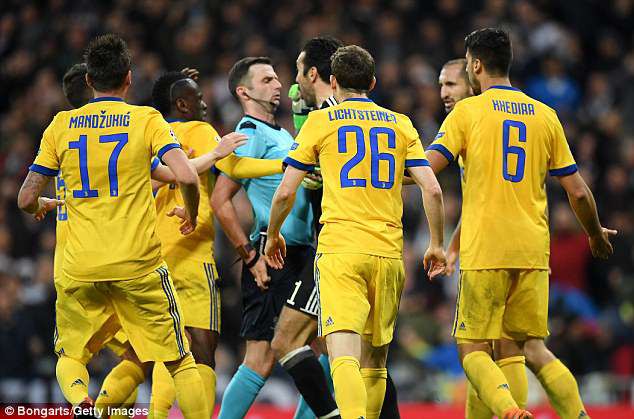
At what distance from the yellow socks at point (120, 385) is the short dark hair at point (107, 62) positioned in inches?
72.3

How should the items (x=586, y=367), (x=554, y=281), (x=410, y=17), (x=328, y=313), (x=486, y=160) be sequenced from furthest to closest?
(x=410, y=17) → (x=554, y=281) → (x=586, y=367) → (x=486, y=160) → (x=328, y=313)

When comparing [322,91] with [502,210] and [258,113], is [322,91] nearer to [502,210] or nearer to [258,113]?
[258,113]

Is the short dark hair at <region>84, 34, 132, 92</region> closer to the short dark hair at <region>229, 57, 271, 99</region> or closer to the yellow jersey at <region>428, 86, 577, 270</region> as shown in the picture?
the short dark hair at <region>229, 57, 271, 99</region>

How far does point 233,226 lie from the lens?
288 inches

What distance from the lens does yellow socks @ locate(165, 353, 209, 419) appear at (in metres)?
6.41

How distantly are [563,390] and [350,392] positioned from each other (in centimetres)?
151

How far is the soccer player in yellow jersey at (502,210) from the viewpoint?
664cm

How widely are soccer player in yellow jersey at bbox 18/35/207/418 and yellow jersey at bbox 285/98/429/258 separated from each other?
0.75 m

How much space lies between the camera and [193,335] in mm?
7359

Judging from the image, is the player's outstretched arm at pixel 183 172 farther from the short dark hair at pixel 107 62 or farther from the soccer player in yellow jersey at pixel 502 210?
the soccer player in yellow jersey at pixel 502 210

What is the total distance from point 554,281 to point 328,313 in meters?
6.94

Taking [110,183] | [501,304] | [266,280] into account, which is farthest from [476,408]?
[110,183]

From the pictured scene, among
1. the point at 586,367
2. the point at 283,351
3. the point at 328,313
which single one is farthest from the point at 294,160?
the point at 586,367

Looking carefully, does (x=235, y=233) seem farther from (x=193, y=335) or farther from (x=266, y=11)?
(x=266, y=11)
